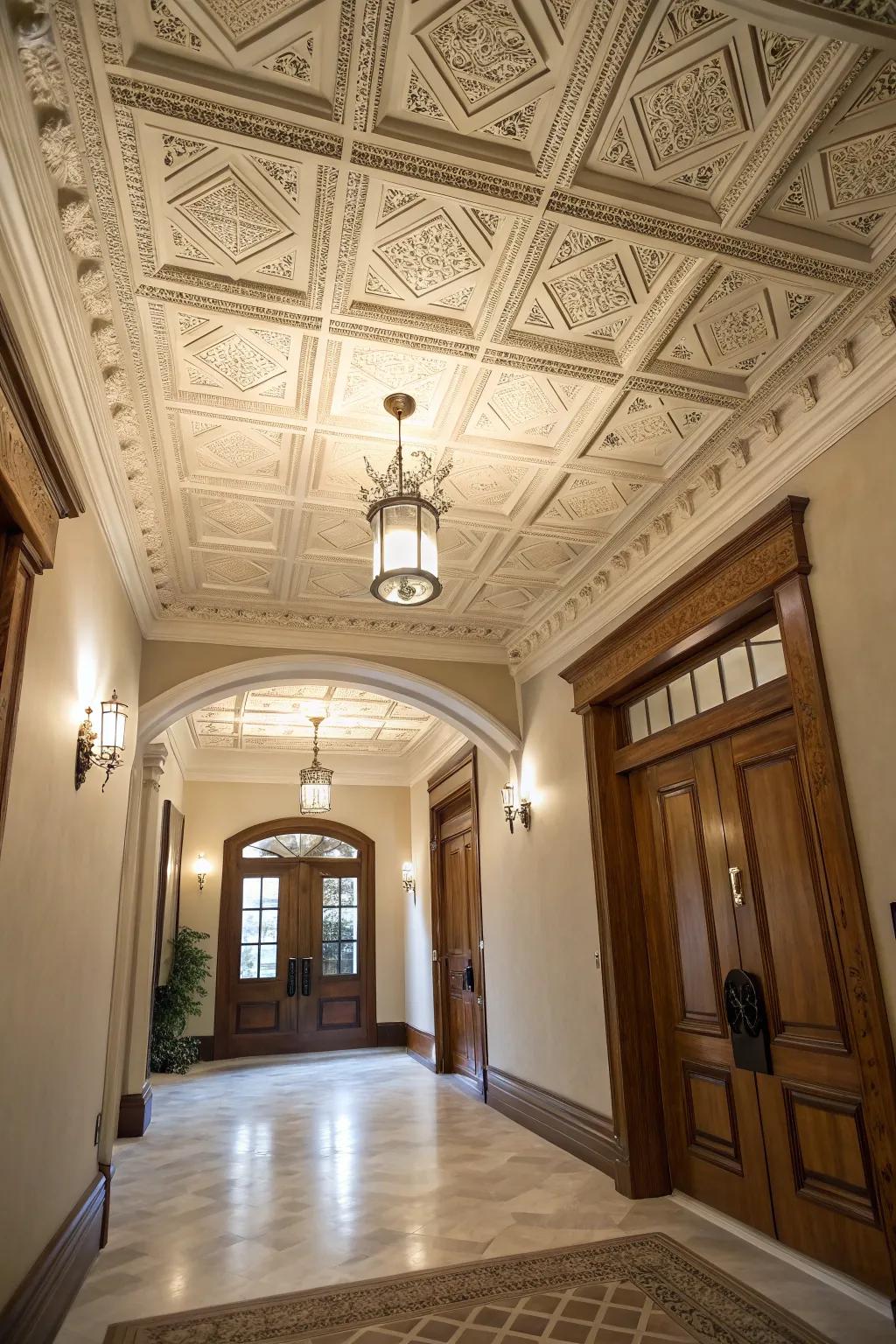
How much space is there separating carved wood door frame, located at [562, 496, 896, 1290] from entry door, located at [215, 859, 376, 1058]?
6470mm

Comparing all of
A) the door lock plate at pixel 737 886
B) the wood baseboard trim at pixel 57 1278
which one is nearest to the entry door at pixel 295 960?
the wood baseboard trim at pixel 57 1278

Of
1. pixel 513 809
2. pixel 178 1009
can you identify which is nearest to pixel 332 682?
pixel 513 809

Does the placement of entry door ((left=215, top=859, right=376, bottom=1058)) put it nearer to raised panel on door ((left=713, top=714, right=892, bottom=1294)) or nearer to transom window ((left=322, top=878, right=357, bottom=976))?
transom window ((left=322, top=878, right=357, bottom=976))

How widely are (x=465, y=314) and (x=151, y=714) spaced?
3645mm

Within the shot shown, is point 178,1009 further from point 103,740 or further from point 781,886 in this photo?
point 781,886

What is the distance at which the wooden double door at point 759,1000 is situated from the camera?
10.6 feet

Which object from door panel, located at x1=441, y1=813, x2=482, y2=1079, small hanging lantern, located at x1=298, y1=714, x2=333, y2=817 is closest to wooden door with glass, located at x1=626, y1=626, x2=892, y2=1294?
door panel, located at x1=441, y1=813, x2=482, y2=1079

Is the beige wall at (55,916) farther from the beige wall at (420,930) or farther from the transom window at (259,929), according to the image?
the transom window at (259,929)

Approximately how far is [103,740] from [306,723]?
17.9ft

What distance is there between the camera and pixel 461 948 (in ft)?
26.8

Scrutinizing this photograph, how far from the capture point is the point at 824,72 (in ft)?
7.37

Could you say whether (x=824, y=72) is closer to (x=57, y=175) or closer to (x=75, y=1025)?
(x=57, y=175)

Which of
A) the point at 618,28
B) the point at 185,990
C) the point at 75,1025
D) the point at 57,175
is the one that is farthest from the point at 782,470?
the point at 185,990

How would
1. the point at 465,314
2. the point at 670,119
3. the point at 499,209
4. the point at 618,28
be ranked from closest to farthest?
the point at 618,28 < the point at 670,119 < the point at 499,209 < the point at 465,314
